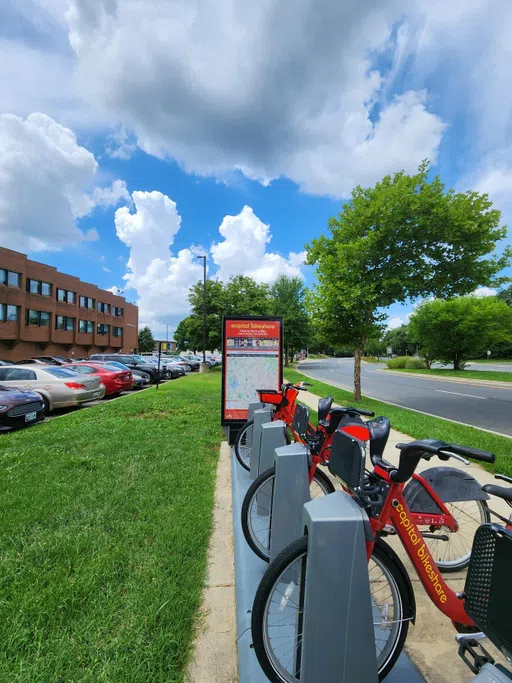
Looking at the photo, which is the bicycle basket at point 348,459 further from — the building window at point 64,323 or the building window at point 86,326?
the building window at point 86,326

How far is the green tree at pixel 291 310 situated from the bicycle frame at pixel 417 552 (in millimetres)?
31964

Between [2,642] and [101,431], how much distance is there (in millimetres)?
5539

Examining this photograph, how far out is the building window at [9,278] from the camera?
32.6 metres

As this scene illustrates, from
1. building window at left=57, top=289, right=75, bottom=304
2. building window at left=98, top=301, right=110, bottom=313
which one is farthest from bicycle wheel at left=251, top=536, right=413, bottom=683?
building window at left=98, top=301, right=110, bottom=313

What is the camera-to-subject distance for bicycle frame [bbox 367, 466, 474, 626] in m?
1.83

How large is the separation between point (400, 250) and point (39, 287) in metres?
36.8

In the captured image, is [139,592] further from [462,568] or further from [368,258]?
[368,258]

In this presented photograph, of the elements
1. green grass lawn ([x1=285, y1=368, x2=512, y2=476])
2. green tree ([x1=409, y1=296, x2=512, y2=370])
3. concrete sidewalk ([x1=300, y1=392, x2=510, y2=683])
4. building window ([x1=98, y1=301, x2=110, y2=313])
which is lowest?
concrete sidewalk ([x1=300, y1=392, x2=510, y2=683])

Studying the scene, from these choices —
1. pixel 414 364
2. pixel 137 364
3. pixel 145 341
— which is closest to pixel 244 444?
pixel 137 364

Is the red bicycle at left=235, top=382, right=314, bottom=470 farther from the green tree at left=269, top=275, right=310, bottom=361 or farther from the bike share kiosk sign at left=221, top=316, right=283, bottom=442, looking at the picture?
the green tree at left=269, top=275, right=310, bottom=361

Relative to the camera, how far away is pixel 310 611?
147cm

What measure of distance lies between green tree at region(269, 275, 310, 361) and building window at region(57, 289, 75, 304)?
22877 mm

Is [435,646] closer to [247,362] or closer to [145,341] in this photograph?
[247,362]

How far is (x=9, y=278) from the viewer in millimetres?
33344
